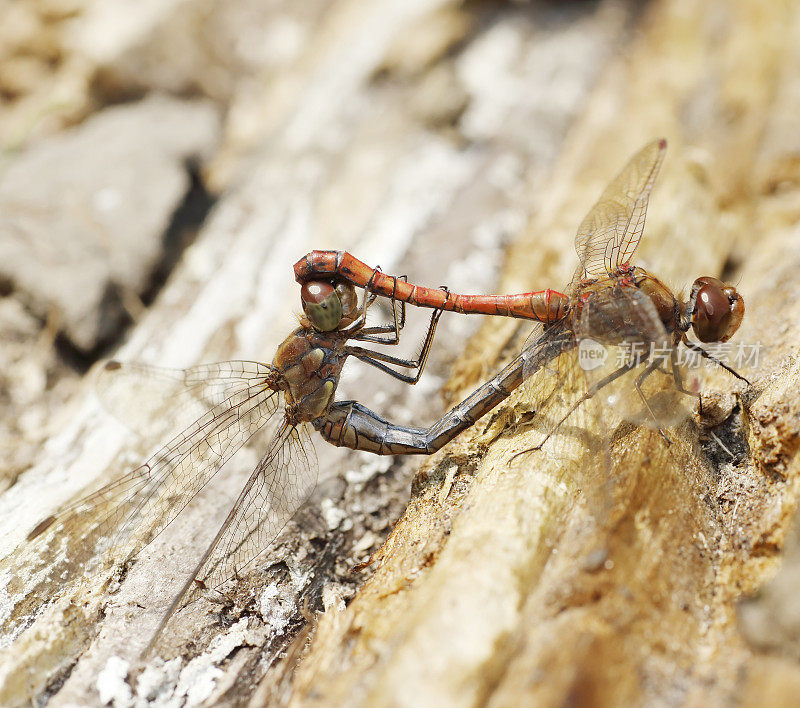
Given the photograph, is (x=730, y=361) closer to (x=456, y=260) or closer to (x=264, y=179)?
Result: (x=456, y=260)

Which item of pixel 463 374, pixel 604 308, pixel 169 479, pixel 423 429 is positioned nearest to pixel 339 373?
pixel 423 429

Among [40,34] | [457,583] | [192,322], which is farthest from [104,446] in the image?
[40,34]

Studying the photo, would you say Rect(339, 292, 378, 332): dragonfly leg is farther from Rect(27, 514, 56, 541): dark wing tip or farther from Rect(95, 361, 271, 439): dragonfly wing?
Rect(27, 514, 56, 541): dark wing tip

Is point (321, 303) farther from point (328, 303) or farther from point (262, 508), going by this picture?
point (262, 508)

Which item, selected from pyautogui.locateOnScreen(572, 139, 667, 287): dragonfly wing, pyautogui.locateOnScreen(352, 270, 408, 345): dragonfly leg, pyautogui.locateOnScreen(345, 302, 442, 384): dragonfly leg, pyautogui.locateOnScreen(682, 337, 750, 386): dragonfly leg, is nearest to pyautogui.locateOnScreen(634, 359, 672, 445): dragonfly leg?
pyautogui.locateOnScreen(682, 337, 750, 386): dragonfly leg

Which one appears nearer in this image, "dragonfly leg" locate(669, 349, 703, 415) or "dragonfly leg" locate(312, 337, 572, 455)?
"dragonfly leg" locate(669, 349, 703, 415)

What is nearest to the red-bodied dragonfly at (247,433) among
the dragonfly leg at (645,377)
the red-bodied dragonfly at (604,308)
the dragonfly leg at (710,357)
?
the red-bodied dragonfly at (604,308)

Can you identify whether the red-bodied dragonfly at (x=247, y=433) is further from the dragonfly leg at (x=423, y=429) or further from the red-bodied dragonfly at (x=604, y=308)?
the red-bodied dragonfly at (x=604, y=308)
